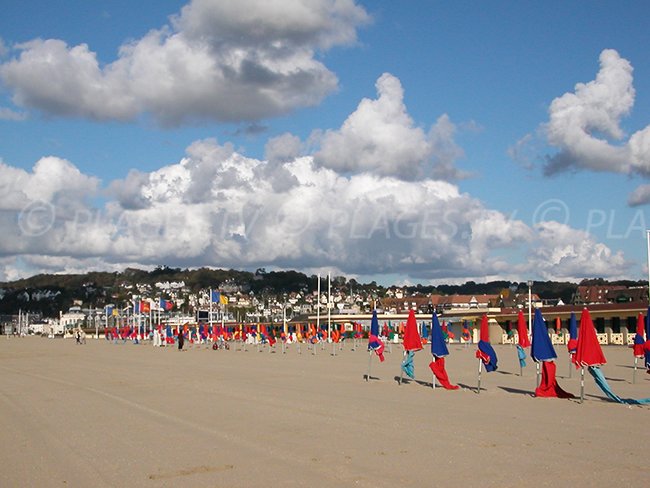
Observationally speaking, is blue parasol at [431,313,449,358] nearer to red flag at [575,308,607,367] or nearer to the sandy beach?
the sandy beach

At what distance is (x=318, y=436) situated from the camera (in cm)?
1230

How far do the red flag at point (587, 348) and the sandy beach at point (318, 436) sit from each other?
950 mm

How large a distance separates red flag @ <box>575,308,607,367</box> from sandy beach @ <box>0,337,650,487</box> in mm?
950

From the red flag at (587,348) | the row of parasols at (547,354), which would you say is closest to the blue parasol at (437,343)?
the row of parasols at (547,354)

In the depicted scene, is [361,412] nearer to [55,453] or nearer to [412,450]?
[412,450]

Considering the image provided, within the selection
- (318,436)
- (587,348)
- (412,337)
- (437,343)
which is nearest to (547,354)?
(587,348)

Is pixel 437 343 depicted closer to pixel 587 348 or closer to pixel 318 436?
pixel 587 348

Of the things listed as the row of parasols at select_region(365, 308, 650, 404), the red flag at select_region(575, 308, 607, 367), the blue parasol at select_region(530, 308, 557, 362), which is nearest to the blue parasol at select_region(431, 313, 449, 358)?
the row of parasols at select_region(365, 308, 650, 404)

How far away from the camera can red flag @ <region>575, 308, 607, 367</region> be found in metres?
16.6

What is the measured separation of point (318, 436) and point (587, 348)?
7.37 m

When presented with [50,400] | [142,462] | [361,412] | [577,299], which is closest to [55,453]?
[142,462]

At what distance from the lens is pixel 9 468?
32.9ft

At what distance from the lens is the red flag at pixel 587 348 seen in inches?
655

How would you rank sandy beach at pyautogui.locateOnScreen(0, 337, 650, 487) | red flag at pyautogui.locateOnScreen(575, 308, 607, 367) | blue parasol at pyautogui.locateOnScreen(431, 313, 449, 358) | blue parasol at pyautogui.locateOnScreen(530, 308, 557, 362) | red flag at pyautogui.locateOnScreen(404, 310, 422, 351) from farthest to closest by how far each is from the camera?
red flag at pyautogui.locateOnScreen(404, 310, 422, 351) → blue parasol at pyautogui.locateOnScreen(431, 313, 449, 358) → blue parasol at pyautogui.locateOnScreen(530, 308, 557, 362) → red flag at pyautogui.locateOnScreen(575, 308, 607, 367) → sandy beach at pyautogui.locateOnScreen(0, 337, 650, 487)
